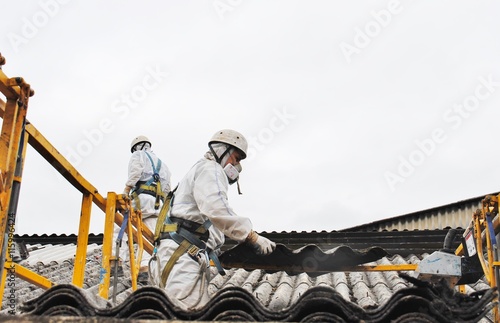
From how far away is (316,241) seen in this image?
391 inches

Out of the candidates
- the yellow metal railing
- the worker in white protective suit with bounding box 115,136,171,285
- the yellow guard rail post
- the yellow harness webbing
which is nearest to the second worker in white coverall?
the worker in white protective suit with bounding box 115,136,171,285

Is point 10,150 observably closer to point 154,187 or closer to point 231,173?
point 231,173

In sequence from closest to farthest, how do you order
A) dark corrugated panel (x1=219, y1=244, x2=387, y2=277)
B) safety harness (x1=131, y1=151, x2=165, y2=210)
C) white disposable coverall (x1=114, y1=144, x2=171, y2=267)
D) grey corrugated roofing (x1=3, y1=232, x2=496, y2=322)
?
grey corrugated roofing (x1=3, y1=232, x2=496, y2=322) → dark corrugated panel (x1=219, y1=244, x2=387, y2=277) → white disposable coverall (x1=114, y1=144, x2=171, y2=267) → safety harness (x1=131, y1=151, x2=165, y2=210)

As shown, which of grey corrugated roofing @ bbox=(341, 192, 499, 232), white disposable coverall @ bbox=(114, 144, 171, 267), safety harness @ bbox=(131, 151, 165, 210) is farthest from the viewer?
grey corrugated roofing @ bbox=(341, 192, 499, 232)

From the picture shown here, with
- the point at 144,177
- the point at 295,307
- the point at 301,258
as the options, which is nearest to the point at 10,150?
the point at 295,307

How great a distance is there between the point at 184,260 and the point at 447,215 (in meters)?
11.8

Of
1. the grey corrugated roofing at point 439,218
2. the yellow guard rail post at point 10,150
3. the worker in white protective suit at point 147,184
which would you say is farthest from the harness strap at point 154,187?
the grey corrugated roofing at point 439,218

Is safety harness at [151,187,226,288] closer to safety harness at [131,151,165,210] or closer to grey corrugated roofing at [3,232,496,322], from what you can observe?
grey corrugated roofing at [3,232,496,322]

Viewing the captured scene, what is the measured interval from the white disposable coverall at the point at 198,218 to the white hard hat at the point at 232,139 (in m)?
0.17

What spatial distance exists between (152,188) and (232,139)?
11.3 feet

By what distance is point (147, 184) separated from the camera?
778cm

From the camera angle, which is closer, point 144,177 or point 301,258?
point 301,258

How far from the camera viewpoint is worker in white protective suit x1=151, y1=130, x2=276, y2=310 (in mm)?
4164

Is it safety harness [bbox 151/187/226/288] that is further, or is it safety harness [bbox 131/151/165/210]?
safety harness [bbox 131/151/165/210]
